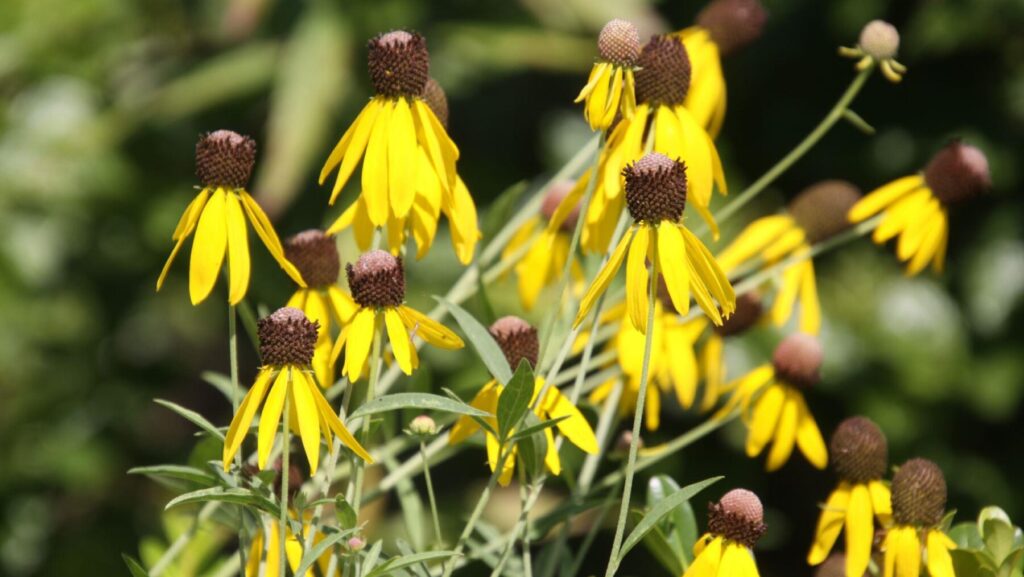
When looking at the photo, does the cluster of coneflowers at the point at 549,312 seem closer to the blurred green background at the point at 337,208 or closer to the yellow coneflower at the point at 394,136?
the yellow coneflower at the point at 394,136

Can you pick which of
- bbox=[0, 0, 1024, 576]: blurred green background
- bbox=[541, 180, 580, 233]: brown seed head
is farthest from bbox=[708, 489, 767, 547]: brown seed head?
bbox=[0, 0, 1024, 576]: blurred green background

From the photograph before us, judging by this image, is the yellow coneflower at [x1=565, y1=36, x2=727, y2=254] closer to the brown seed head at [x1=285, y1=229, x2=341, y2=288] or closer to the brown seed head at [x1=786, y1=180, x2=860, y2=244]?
the brown seed head at [x1=285, y1=229, x2=341, y2=288]

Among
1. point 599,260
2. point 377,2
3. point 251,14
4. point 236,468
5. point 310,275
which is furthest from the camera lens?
point 377,2

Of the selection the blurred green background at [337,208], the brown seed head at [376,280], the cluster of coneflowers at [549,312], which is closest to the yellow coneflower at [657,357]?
the cluster of coneflowers at [549,312]

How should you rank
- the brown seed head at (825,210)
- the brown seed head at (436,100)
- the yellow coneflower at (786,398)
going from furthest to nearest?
the brown seed head at (825,210), the yellow coneflower at (786,398), the brown seed head at (436,100)

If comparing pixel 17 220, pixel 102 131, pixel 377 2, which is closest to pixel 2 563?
pixel 17 220

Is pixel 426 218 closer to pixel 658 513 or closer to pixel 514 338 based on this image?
pixel 514 338

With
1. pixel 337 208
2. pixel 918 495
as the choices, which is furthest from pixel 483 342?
pixel 337 208

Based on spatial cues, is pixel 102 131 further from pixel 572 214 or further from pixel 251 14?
pixel 572 214
